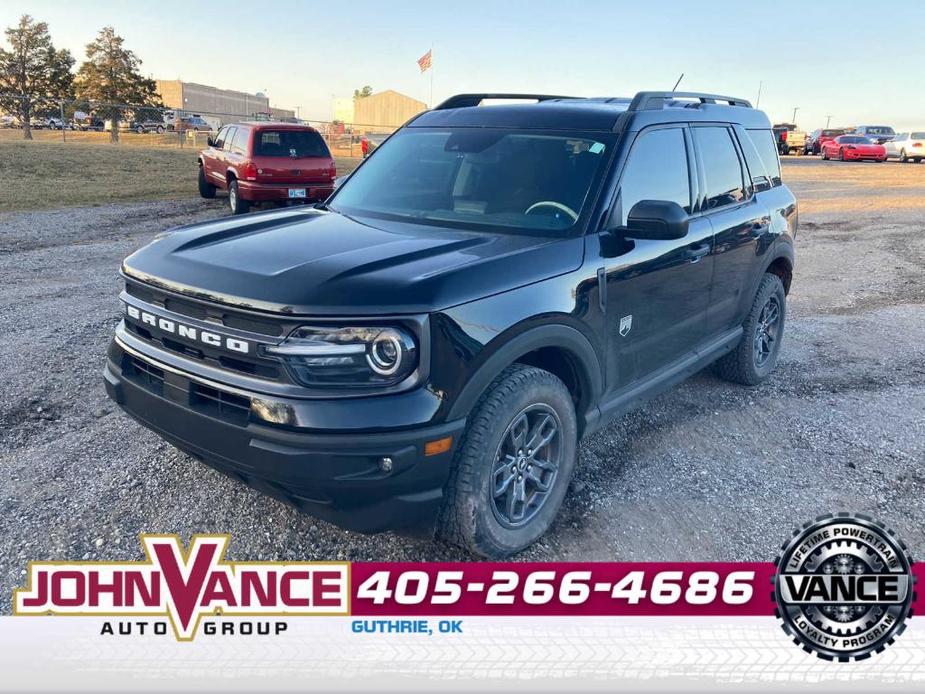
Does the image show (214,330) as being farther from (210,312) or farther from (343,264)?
(343,264)

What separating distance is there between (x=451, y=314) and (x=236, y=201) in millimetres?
11883

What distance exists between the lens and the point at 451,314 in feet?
8.91

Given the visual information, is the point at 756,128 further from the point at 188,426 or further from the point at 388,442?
the point at 188,426

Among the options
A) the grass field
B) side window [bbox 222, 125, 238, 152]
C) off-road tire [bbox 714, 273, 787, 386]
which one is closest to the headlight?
off-road tire [bbox 714, 273, 787, 386]

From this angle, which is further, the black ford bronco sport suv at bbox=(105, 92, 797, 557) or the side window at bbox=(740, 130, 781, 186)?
the side window at bbox=(740, 130, 781, 186)

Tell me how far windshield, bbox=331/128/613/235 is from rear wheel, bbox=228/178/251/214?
32.2 ft

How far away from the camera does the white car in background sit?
33781 millimetres

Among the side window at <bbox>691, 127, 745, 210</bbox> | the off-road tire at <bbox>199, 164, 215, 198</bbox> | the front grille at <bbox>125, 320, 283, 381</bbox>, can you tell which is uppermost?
the side window at <bbox>691, 127, 745, 210</bbox>

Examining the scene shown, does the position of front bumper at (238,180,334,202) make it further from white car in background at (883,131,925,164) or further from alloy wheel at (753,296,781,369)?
white car in background at (883,131,925,164)

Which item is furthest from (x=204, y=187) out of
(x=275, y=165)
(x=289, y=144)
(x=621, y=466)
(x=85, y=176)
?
(x=621, y=466)

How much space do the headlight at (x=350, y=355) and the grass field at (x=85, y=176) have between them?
13.5 m

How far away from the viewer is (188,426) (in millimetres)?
2889

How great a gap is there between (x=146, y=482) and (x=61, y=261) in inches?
258

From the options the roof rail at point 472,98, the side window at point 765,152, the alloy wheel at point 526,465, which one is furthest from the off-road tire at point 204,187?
the alloy wheel at point 526,465
